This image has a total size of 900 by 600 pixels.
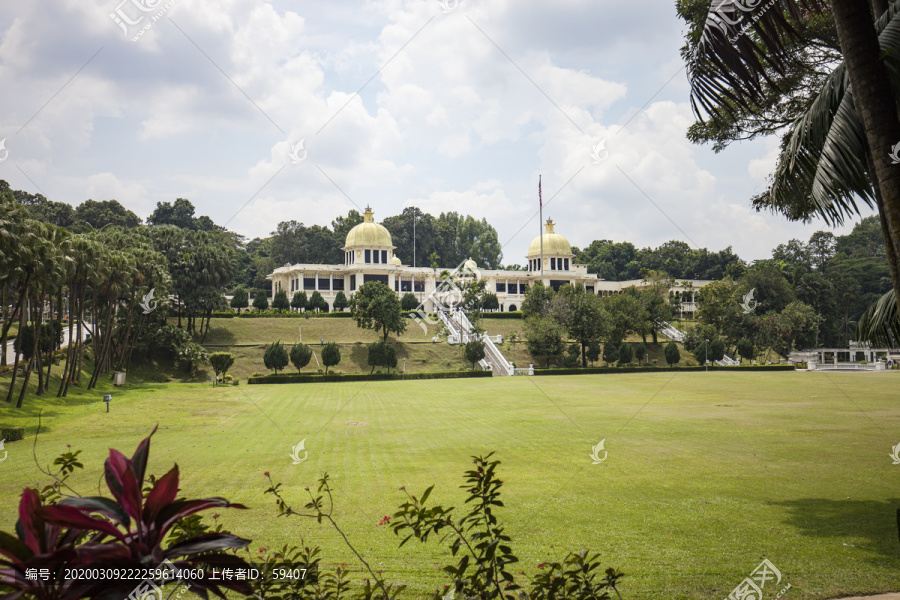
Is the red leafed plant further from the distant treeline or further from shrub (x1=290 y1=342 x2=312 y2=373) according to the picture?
the distant treeline

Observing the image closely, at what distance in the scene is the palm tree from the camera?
15.1ft

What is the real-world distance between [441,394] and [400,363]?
20652mm

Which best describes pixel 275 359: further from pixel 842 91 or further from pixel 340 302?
pixel 842 91

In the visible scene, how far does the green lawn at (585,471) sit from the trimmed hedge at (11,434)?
822 millimetres

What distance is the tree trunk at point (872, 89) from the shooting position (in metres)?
4.55

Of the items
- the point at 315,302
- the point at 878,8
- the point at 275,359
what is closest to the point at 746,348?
the point at 275,359

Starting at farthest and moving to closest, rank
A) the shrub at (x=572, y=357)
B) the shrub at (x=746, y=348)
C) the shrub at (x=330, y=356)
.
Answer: the shrub at (x=746, y=348) → the shrub at (x=572, y=357) → the shrub at (x=330, y=356)

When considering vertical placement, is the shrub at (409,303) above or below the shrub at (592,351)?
above

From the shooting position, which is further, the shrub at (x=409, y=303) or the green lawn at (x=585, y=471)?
the shrub at (x=409, y=303)

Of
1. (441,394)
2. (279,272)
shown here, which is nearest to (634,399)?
(441,394)

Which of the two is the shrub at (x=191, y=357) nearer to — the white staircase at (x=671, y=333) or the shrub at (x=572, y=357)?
the shrub at (x=572, y=357)

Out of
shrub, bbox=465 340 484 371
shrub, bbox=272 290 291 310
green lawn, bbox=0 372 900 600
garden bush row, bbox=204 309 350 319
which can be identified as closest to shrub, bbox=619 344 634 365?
shrub, bbox=465 340 484 371

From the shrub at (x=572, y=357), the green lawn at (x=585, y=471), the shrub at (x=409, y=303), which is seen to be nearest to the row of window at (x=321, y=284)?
the shrub at (x=409, y=303)

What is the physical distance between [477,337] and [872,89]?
5177 cm
